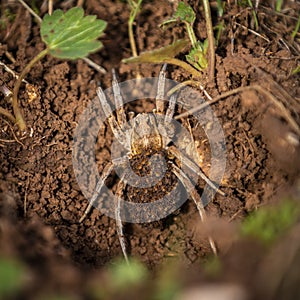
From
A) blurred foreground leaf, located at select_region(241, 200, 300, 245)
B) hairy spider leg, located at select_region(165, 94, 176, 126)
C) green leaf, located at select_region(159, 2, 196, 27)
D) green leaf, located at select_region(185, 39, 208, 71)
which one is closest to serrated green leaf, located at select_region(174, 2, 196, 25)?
green leaf, located at select_region(159, 2, 196, 27)

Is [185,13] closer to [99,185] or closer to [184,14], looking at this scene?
[184,14]

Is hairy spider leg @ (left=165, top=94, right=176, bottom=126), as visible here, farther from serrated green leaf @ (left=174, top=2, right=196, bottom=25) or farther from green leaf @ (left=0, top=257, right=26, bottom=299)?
green leaf @ (left=0, top=257, right=26, bottom=299)

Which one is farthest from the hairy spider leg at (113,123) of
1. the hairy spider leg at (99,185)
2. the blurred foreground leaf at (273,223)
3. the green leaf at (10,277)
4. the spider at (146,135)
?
the green leaf at (10,277)

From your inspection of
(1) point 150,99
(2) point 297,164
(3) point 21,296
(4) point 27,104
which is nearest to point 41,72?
(4) point 27,104

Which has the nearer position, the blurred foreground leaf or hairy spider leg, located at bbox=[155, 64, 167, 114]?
the blurred foreground leaf

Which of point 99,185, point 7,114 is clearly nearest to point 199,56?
point 99,185

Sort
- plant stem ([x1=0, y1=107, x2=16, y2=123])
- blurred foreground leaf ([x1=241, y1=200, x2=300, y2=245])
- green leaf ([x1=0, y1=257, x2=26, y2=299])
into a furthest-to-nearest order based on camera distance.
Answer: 1. plant stem ([x1=0, y1=107, x2=16, y2=123])
2. blurred foreground leaf ([x1=241, y1=200, x2=300, y2=245])
3. green leaf ([x1=0, y1=257, x2=26, y2=299])
